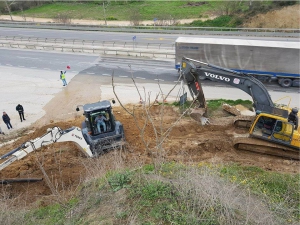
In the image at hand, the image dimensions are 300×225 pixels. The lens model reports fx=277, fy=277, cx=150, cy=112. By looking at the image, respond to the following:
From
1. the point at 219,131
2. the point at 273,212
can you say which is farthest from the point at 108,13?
the point at 273,212

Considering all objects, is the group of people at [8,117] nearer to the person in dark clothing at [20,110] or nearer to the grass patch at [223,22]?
the person in dark clothing at [20,110]

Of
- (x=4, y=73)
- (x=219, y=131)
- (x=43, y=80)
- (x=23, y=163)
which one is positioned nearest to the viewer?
(x=23, y=163)

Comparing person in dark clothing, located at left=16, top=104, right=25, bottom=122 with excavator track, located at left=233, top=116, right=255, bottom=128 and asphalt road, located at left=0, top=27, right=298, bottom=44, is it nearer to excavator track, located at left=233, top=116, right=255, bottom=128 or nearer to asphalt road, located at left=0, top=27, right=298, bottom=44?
excavator track, located at left=233, top=116, right=255, bottom=128

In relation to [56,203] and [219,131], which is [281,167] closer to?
[219,131]

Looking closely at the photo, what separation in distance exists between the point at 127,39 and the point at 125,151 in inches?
969

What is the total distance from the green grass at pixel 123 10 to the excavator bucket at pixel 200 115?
30520 mm

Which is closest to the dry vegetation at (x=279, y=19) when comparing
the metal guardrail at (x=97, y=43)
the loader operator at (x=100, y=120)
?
the metal guardrail at (x=97, y=43)

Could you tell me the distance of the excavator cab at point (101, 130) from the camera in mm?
11672

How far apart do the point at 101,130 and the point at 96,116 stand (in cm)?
71

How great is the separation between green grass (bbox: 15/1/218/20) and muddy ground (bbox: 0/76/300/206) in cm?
3135

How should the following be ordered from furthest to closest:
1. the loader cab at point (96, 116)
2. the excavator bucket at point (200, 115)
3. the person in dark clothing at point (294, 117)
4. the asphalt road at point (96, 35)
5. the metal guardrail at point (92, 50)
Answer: the asphalt road at point (96, 35), the metal guardrail at point (92, 50), the excavator bucket at point (200, 115), the person in dark clothing at point (294, 117), the loader cab at point (96, 116)

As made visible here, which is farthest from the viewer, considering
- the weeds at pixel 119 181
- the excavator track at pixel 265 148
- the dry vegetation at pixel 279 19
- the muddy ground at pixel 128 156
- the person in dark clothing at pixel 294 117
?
the dry vegetation at pixel 279 19

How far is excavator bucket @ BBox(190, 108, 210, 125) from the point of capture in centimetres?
1526

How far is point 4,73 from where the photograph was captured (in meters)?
25.8
